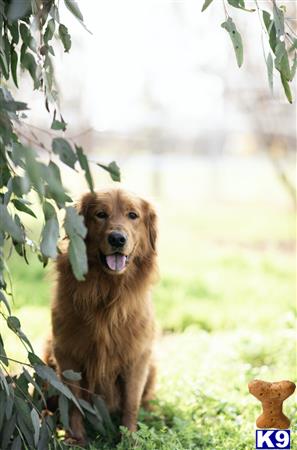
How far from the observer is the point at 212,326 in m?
6.00

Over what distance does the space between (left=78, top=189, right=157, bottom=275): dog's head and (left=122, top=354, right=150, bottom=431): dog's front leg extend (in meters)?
0.55

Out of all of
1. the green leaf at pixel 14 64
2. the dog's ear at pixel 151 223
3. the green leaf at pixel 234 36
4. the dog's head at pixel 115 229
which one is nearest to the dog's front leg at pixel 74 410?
the dog's head at pixel 115 229

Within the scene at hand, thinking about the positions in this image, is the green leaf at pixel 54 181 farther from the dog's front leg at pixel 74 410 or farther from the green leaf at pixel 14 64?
the dog's front leg at pixel 74 410

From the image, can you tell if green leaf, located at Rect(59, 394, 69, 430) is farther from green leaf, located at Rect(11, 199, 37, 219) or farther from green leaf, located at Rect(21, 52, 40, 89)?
green leaf, located at Rect(21, 52, 40, 89)

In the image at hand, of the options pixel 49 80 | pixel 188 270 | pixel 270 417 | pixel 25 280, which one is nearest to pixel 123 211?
pixel 49 80

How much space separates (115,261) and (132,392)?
2.40ft

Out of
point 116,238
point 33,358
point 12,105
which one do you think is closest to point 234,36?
point 12,105

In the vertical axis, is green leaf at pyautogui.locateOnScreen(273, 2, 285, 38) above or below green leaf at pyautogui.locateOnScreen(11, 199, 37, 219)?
above

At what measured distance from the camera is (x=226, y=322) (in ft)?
20.0

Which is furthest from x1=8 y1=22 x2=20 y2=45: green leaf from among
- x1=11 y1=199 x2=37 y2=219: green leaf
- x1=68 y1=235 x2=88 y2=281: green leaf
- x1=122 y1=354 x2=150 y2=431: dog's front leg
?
x1=122 y1=354 x2=150 y2=431: dog's front leg

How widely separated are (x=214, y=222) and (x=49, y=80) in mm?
8986

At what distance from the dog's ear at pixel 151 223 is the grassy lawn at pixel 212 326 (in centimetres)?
17

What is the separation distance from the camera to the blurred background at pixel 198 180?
186 inches

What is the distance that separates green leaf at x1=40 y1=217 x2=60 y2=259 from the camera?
201 cm
